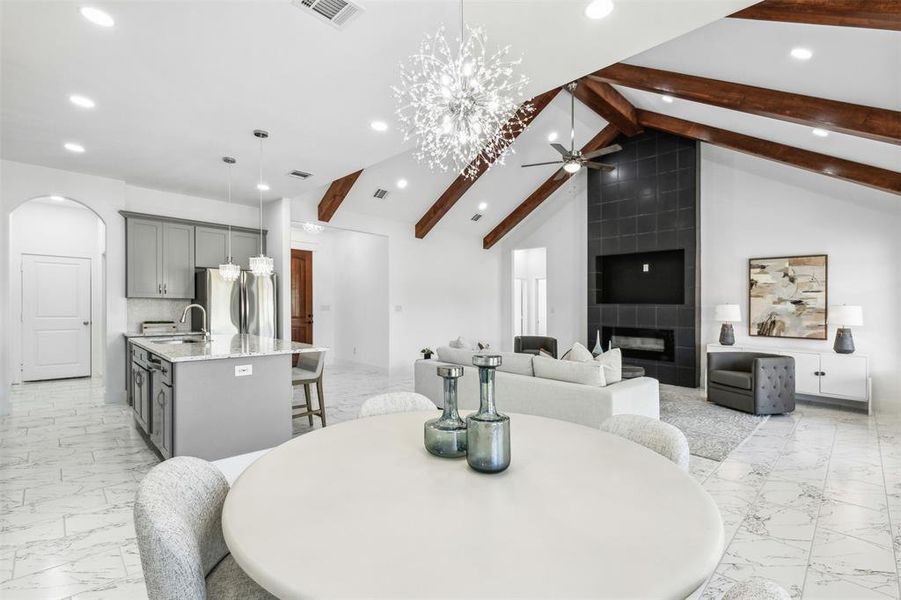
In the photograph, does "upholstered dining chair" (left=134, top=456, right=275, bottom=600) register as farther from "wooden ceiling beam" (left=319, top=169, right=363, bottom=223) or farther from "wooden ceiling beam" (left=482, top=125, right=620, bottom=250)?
"wooden ceiling beam" (left=482, top=125, right=620, bottom=250)

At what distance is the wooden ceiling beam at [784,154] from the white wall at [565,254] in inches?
83.2

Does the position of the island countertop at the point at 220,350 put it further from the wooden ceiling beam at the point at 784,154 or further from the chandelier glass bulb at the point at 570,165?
the wooden ceiling beam at the point at 784,154

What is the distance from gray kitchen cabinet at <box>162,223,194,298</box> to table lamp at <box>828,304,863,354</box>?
799 cm

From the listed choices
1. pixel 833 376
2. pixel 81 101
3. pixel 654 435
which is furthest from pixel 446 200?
pixel 654 435

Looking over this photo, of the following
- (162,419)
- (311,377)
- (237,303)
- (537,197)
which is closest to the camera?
(162,419)

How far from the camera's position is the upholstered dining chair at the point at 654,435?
1476 millimetres

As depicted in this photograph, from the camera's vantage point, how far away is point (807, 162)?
496 centimetres

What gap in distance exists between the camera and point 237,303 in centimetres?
580

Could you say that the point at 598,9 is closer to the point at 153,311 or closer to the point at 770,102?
the point at 770,102

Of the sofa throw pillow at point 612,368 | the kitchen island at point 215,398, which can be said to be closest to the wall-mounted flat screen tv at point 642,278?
the sofa throw pillow at point 612,368

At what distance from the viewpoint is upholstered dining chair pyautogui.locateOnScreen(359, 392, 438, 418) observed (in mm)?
2008

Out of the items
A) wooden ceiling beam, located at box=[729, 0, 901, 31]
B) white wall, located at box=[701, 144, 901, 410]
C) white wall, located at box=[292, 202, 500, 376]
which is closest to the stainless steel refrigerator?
white wall, located at box=[292, 202, 500, 376]

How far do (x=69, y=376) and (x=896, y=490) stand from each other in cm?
998

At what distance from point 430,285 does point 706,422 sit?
528 centimetres
